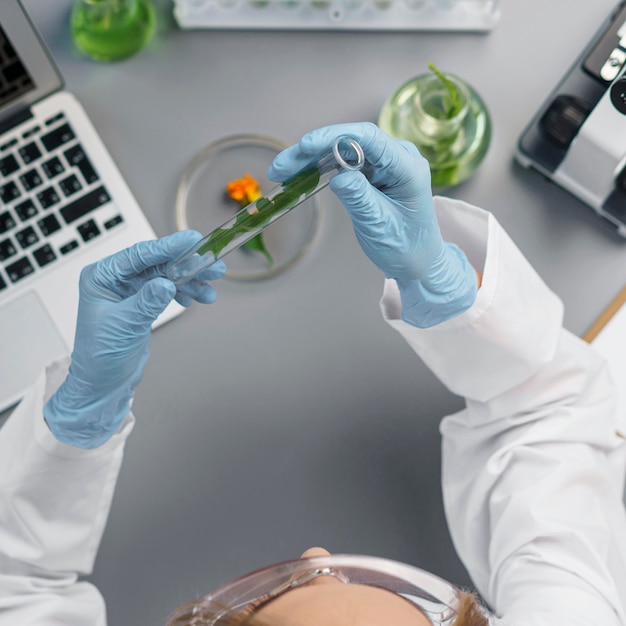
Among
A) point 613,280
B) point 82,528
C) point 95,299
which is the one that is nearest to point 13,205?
point 95,299

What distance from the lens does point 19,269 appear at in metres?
0.92

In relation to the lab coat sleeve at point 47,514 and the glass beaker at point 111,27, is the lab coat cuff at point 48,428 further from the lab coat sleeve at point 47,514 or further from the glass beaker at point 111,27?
the glass beaker at point 111,27

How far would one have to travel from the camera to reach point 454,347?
32.9 inches

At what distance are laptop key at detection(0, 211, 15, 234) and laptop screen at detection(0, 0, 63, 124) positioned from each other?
0.13m

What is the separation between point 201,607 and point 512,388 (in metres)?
0.43

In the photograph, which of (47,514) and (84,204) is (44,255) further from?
(47,514)

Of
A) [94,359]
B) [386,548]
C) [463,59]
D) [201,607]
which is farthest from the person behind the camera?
[463,59]

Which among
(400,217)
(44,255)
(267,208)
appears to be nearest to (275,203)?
(267,208)

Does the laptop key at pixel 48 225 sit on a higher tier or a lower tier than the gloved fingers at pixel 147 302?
lower

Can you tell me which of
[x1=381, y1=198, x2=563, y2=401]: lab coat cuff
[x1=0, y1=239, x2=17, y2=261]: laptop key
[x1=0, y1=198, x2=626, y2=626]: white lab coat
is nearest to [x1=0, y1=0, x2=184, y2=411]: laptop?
[x1=0, y1=239, x2=17, y2=261]: laptop key

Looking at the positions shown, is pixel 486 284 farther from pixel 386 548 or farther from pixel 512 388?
pixel 386 548

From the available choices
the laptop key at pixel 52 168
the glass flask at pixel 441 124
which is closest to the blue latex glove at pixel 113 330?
the laptop key at pixel 52 168

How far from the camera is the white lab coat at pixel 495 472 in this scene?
0.79 m

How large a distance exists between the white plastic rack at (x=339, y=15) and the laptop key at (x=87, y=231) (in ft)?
0.98
